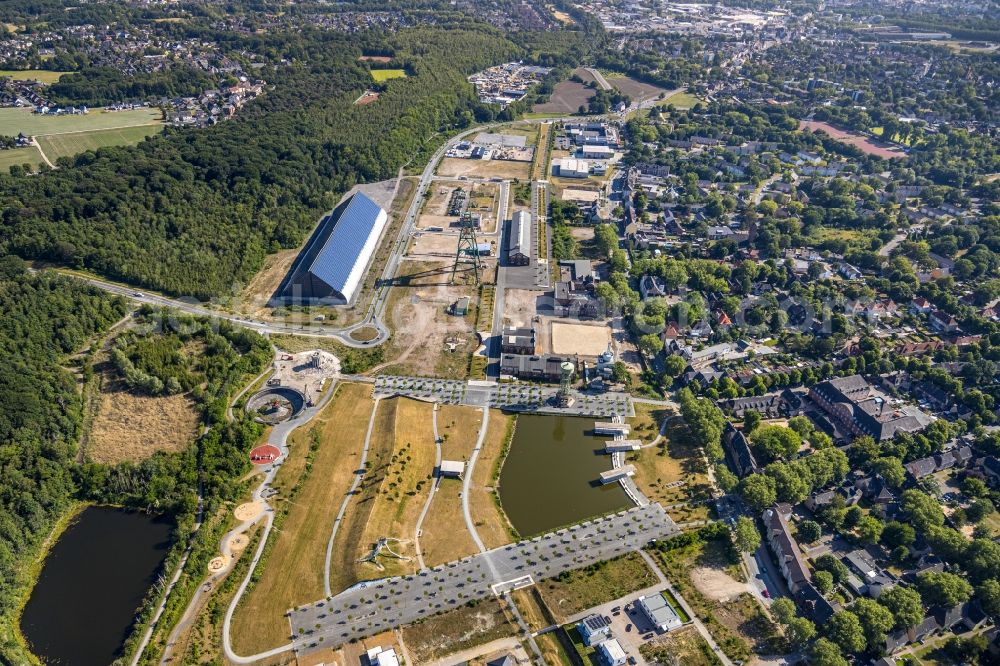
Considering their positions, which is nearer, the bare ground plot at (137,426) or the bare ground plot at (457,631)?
the bare ground plot at (457,631)

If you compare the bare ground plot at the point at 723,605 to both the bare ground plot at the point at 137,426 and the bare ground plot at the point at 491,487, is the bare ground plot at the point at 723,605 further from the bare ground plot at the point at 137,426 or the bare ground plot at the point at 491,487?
the bare ground plot at the point at 137,426

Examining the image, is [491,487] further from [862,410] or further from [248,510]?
[862,410]

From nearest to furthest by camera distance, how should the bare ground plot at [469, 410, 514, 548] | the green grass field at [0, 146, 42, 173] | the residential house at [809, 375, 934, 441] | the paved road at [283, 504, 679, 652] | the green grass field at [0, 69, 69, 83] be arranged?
the paved road at [283, 504, 679, 652], the bare ground plot at [469, 410, 514, 548], the residential house at [809, 375, 934, 441], the green grass field at [0, 146, 42, 173], the green grass field at [0, 69, 69, 83]

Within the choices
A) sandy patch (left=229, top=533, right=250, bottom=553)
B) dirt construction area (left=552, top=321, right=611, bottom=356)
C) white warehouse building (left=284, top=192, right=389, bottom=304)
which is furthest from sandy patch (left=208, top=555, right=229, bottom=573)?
dirt construction area (left=552, top=321, right=611, bottom=356)

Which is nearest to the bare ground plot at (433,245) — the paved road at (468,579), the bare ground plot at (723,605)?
the paved road at (468,579)

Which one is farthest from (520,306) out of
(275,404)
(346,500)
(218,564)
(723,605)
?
(218,564)

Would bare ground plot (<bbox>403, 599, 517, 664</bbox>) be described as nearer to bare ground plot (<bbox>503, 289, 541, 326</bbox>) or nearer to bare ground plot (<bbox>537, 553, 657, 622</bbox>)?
bare ground plot (<bbox>537, 553, 657, 622</bbox>)
